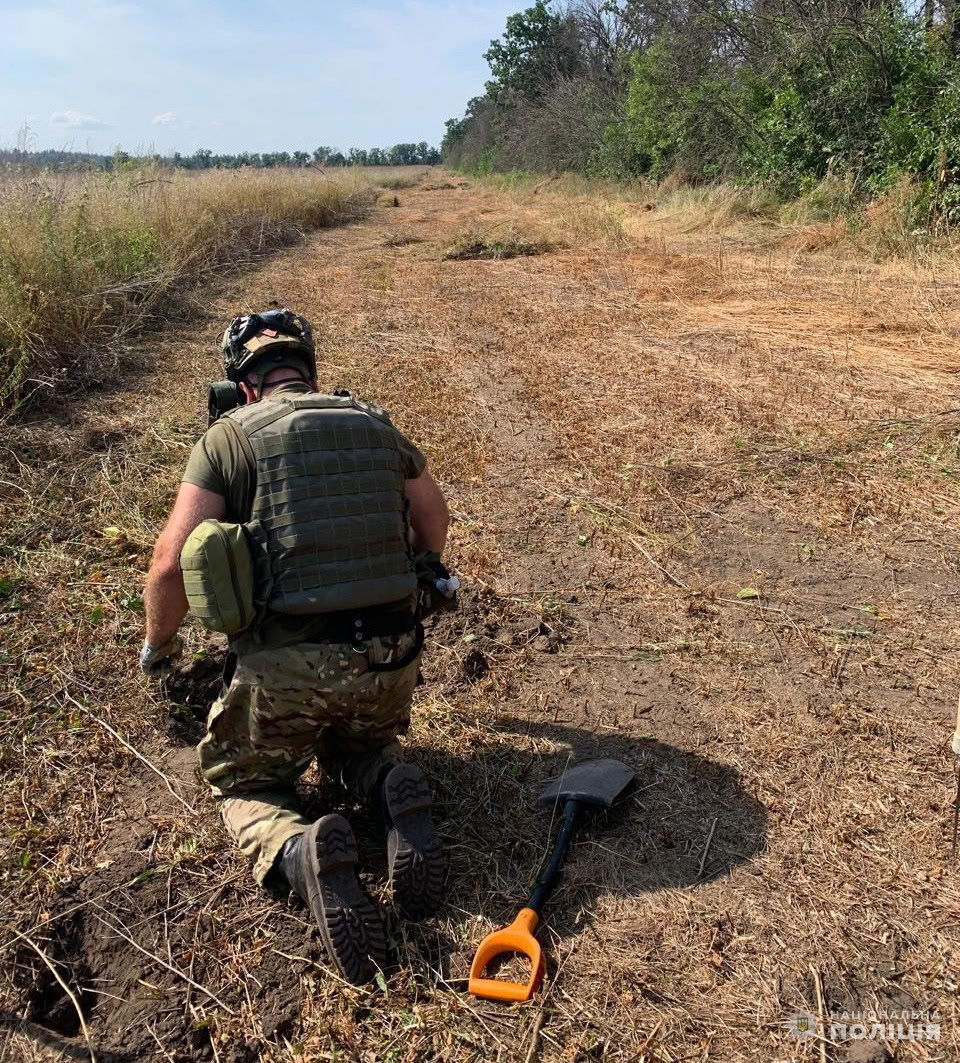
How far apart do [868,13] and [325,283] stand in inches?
322

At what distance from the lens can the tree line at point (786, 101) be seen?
10.2m

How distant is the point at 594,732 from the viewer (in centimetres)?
275

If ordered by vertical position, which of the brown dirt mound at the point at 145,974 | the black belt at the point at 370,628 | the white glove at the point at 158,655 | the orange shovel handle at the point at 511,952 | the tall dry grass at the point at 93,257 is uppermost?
the tall dry grass at the point at 93,257

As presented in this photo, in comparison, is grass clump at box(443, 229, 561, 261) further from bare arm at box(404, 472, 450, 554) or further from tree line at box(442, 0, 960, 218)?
bare arm at box(404, 472, 450, 554)

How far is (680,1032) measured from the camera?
1.75 meters

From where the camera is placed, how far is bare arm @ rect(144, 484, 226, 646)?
7.19ft

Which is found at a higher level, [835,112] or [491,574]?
[835,112]

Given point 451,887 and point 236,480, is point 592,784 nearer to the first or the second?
point 451,887

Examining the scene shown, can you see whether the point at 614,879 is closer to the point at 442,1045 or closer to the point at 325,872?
the point at 442,1045

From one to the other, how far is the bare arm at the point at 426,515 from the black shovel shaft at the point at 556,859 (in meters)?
0.88

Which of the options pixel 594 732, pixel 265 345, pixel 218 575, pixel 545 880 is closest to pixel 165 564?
pixel 218 575

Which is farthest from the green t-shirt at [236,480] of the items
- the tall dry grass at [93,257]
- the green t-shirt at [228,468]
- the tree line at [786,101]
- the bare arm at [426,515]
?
the tree line at [786,101]

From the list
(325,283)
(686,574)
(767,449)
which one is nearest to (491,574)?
(686,574)

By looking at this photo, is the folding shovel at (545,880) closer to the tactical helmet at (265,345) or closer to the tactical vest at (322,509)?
the tactical vest at (322,509)
